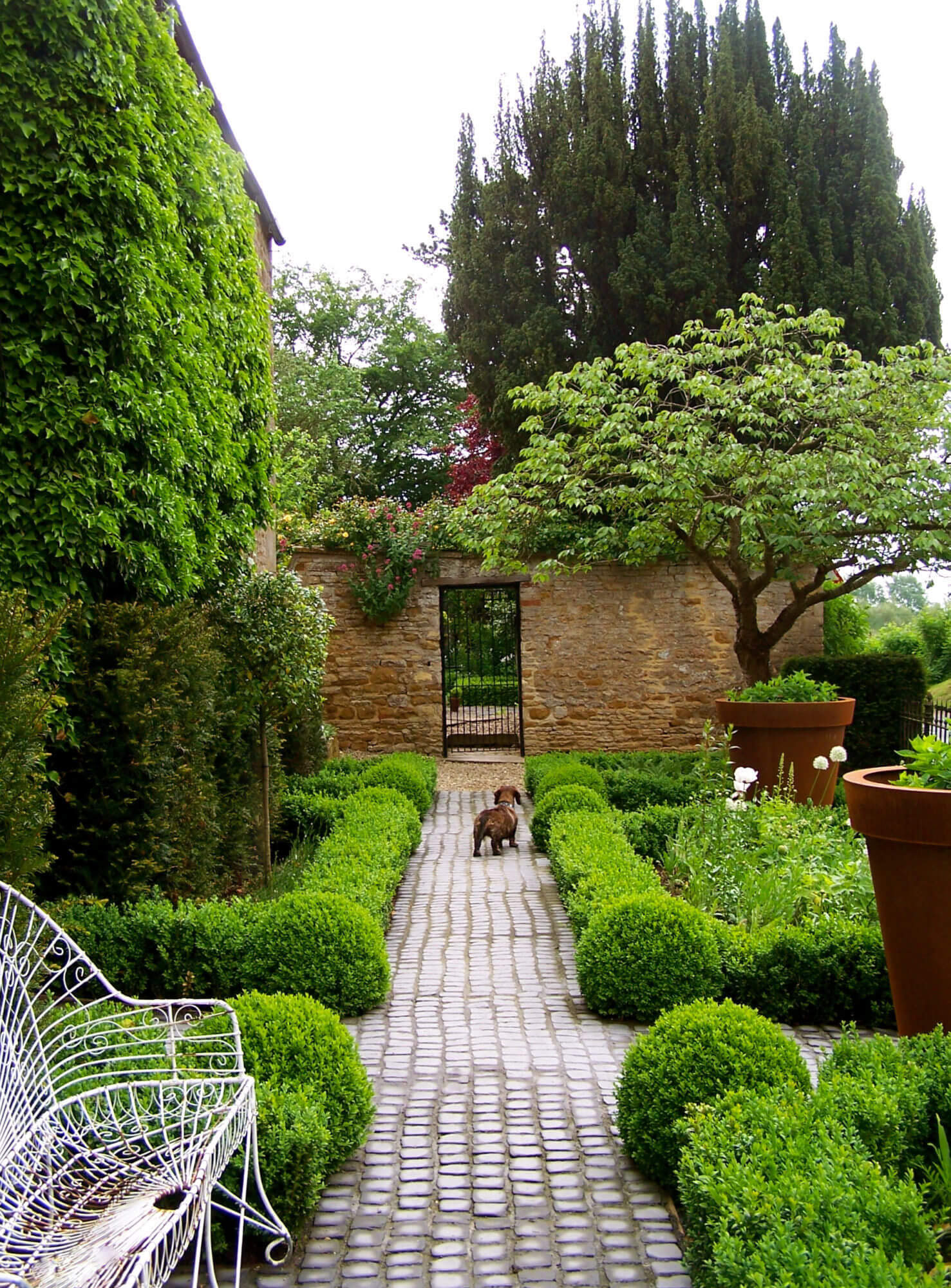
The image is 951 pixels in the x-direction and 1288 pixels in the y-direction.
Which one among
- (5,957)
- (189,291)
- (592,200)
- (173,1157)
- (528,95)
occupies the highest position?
(528,95)

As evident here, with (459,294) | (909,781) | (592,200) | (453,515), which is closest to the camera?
(909,781)

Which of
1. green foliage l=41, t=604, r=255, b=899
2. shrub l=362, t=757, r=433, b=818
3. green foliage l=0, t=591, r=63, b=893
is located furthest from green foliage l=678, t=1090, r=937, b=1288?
shrub l=362, t=757, r=433, b=818

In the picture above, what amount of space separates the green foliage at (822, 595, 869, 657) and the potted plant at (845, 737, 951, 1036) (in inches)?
371

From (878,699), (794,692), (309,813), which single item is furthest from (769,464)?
(309,813)

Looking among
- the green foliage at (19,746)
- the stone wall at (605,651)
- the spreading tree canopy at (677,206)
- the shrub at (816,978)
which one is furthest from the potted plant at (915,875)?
the spreading tree canopy at (677,206)

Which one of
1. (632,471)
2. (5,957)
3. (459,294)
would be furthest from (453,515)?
(5,957)

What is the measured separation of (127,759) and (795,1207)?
3831 millimetres

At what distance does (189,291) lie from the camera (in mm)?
5957

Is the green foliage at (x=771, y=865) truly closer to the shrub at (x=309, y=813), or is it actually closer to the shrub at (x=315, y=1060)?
the shrub at (x=315, y=1060)

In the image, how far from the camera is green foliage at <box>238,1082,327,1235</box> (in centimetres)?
272

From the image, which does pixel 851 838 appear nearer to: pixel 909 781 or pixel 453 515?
pixel 909 781

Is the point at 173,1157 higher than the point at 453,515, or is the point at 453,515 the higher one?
the point at 453,515

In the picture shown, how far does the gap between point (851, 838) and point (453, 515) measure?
23.8 feet

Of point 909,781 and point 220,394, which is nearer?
point 909,781
